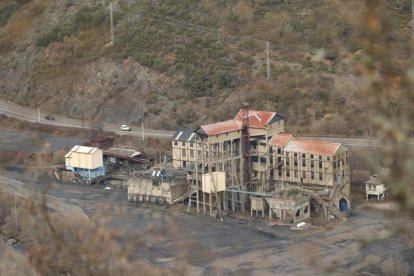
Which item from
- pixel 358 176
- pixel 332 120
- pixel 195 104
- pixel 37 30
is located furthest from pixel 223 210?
pixel 37 30

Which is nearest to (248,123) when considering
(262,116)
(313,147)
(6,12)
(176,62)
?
(262,116)

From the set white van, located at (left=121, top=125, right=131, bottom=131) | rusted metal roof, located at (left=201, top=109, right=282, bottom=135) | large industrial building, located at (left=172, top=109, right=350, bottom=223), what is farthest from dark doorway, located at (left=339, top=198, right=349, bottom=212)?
white van, located at (left=121, top=125, right=131, bottom=131)

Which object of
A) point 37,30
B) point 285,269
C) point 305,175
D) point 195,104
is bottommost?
point 285,269

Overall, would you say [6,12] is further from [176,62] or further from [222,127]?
[222,127]

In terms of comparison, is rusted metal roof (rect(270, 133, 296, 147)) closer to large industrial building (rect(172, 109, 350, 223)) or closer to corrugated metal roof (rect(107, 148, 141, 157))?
large industrial building (rect(172, 109, 350, 223))

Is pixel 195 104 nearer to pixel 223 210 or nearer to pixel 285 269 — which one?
pixel 223 210

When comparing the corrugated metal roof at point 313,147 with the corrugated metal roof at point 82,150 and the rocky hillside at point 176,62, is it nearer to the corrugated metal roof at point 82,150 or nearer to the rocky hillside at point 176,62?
the rocky hillside at point 176,62
